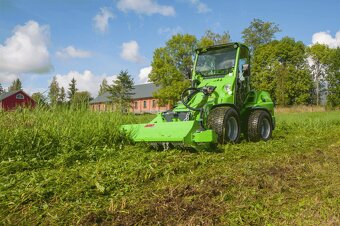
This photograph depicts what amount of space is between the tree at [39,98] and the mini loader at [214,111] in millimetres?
Answer: 1903

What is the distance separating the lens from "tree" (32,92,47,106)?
283 inches

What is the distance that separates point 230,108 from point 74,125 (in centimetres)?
328

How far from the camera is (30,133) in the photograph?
5555 millimetres

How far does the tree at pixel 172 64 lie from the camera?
152 ft

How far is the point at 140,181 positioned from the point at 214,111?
3377mm

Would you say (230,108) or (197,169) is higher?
(230,108)

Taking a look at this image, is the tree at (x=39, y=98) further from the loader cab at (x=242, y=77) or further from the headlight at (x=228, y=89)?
the loader cab at (x=242, y=77)

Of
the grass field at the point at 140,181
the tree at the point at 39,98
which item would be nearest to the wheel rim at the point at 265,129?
the grass field at the point at 140,181

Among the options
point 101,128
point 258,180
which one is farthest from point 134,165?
point 101,128

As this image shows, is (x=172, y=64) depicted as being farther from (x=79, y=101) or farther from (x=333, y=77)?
Answer: (x=79, y=101)

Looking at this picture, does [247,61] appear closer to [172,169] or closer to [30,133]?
[172,169]

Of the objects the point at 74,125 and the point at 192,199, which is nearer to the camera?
the point at 192,199

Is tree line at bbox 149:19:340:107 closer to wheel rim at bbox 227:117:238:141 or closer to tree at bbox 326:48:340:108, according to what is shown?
tree at bbox 326:48:340:108

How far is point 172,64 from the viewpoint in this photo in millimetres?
48062
